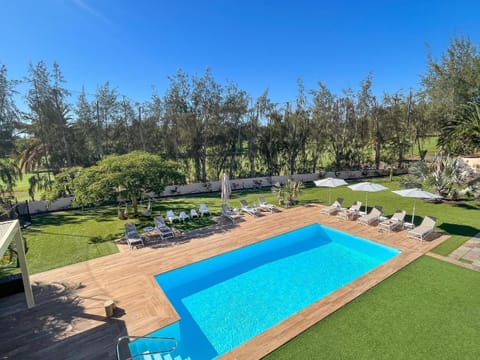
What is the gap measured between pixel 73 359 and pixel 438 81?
29.4 meters

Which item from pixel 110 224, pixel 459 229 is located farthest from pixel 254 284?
pixel 459 229

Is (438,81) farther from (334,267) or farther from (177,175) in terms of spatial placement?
(177,175)

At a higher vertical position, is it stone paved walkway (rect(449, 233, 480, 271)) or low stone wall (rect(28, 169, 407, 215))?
low stone wall (rect(28, 169, 407, 215))

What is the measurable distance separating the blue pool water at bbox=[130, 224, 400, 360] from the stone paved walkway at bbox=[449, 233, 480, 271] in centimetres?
159

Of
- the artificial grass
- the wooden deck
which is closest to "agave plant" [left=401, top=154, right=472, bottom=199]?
the wooden deck

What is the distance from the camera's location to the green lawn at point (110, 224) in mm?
7820

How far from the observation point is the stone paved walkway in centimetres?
668

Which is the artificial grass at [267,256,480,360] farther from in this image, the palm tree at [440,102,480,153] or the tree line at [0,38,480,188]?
the palm tree at [440,102,480,153]

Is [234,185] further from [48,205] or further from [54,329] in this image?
[54,329]

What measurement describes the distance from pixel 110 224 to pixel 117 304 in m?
6.34

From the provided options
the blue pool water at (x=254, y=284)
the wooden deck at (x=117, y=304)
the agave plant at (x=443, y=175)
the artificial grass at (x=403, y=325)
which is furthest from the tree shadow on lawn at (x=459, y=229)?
the agave plant at (x=443, y=175)

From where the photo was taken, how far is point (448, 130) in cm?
1784

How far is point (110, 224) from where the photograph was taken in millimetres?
10727

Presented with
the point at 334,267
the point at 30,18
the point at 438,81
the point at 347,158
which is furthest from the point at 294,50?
the point at 334,267
